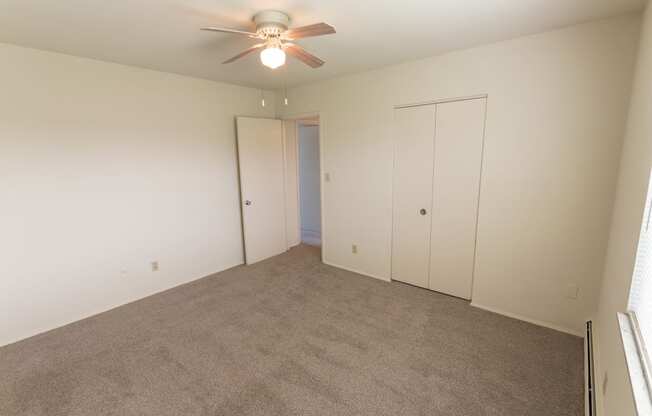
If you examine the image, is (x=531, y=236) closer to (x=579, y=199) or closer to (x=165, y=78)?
(x=579, y=199)

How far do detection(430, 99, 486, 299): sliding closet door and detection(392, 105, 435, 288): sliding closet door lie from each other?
8cm

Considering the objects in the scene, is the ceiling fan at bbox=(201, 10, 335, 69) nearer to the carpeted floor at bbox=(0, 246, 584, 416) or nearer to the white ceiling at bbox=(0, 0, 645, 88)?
the white ceiling at bbox=(0, 0, 645, 88)

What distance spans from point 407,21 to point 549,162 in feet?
5.24

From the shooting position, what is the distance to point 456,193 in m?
3.01

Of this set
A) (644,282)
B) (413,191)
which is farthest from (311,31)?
(644,282)

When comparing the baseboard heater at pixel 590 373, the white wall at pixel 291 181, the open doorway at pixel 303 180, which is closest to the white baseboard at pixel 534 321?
the baseboard heater at pixel 590 373

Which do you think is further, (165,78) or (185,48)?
(165,78)

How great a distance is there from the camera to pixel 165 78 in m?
3.35

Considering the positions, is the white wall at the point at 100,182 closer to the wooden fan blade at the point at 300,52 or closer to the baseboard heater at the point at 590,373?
the wooden fan blade at the point at 300,52

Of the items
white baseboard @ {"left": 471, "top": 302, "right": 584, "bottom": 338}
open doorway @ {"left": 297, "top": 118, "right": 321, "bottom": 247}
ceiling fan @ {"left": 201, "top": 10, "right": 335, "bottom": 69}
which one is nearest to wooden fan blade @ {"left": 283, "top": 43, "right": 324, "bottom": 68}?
ceiling fan @ {"left": 201, "top": 10, "right": 335, "bottom": 69}

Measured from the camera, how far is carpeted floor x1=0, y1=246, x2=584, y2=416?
6.21 feet

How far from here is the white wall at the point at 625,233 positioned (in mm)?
1365

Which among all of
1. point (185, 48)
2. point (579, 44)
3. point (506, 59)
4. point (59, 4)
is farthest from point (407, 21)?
point (59, 4)

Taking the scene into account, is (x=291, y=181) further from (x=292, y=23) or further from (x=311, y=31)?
(x=311, y=31)
